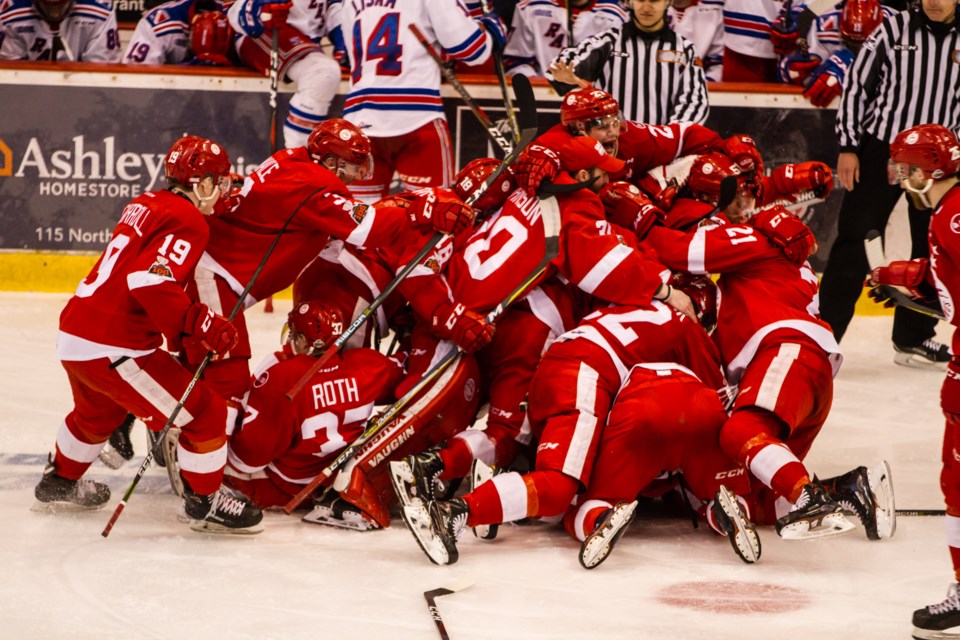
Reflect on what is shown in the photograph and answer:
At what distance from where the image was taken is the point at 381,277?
430 cm

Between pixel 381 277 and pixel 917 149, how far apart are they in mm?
1681

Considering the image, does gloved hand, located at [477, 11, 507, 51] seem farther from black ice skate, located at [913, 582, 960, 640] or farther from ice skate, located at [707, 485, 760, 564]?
black ice skate, located at [913, 582, 960, 640]

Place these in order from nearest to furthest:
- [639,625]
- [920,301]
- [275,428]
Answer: [639,625] → [920,301] → [275,428]

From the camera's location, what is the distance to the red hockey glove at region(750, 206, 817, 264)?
410cm

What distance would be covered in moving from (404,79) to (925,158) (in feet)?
10.6

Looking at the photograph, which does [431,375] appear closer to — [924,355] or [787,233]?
[787,233]

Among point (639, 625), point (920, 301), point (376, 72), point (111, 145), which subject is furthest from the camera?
point (111, 145)

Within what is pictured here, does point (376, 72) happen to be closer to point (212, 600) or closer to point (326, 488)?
point (326, 488)

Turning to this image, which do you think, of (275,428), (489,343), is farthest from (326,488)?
(489,343)

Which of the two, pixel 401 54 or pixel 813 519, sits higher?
pixel 401 54

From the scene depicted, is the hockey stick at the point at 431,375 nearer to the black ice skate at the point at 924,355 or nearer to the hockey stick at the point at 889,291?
the hockey stick at the point at 889,291

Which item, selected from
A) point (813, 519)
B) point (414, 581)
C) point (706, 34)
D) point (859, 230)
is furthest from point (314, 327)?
point (706, 34)

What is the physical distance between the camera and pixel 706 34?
23.4ft

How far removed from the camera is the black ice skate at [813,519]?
346 cm
